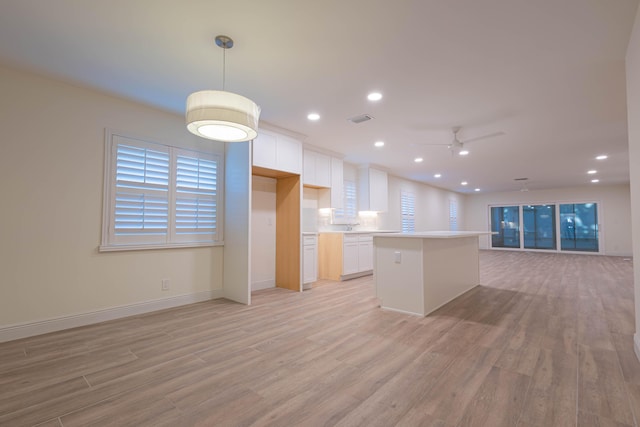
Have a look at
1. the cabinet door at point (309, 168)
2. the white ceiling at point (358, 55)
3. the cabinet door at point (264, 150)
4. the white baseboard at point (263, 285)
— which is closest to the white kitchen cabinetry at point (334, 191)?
the cabinet door at point (309, 168)

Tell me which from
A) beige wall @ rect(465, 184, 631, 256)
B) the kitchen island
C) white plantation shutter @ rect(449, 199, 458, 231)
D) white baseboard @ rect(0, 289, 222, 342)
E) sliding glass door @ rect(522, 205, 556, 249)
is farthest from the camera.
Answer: white plantation shutter @ rect(449, 199, 458, 231)

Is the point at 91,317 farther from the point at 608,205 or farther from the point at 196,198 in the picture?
the point at 608,205

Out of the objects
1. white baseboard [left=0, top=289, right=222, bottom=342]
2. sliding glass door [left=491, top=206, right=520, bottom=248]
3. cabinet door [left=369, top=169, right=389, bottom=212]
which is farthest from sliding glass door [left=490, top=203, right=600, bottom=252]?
white baseboard [left=0, top=289, right=222, bottom=342]

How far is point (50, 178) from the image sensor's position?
318 centimetres

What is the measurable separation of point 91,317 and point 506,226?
1432 centimetres

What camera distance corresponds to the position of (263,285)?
5238 mm

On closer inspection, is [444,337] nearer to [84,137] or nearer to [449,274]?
[449,274]

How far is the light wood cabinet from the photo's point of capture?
5.93m

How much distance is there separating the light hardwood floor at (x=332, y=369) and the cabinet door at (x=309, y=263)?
1197 mm

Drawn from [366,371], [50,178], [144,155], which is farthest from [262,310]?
[50,178]

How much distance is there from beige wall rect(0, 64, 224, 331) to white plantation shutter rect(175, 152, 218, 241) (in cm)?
57

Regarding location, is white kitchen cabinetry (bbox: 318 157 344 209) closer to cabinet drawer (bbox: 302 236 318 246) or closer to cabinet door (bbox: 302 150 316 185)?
cabinet door (bbox: 302 150 316 185)

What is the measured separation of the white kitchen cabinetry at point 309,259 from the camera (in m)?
5.14

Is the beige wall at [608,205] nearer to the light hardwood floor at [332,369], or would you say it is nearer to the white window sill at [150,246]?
the light hardwood floor at [332,369]
